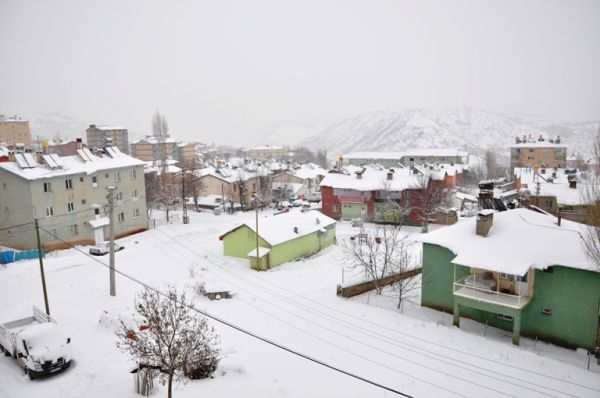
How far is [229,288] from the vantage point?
29.2m

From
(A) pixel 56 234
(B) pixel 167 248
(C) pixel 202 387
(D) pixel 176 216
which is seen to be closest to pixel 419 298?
(C) pixel 202 387

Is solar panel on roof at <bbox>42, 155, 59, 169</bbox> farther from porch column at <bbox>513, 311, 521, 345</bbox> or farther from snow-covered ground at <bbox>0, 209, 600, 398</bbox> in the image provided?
porch column at <bbox>513, 311, 521, 345</bbox>

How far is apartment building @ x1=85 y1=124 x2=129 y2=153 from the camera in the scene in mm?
145375

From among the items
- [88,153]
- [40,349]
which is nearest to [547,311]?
[40,349]

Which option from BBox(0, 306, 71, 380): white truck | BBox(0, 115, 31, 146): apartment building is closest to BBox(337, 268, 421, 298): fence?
BBox(0, 306, 71, 380): white truck

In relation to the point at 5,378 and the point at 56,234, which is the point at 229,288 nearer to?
the point at 5,378

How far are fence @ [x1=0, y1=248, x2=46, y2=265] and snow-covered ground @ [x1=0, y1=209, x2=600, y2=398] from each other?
3.41 metres

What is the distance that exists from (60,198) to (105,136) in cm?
11001

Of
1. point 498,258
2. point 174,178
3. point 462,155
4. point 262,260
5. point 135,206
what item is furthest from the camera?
point 462,155

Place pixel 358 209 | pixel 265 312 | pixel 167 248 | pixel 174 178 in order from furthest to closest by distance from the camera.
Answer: pixel 174 178, pixel 358 209, pixel 167 248, pixel 265 312

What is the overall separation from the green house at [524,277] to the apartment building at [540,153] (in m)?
104

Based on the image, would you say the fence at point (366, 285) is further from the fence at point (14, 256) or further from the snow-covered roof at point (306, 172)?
the snow-covered roof at point (306, 172)

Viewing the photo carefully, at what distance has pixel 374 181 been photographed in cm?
5838

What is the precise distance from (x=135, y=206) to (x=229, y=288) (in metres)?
26.3
